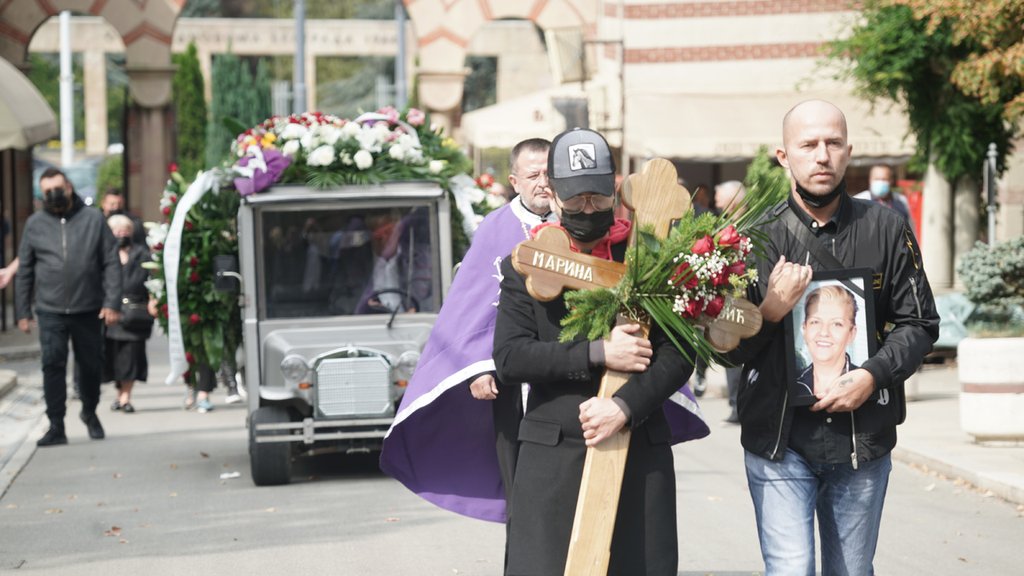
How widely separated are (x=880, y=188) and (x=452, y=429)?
857 cm

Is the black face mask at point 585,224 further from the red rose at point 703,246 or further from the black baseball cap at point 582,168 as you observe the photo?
the red rose at point 703,246

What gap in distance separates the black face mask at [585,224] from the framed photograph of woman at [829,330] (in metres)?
0.65

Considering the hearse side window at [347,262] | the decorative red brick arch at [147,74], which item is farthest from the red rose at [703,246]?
the decorative red brick arch at [147,74]

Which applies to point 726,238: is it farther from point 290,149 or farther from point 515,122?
point 515,122

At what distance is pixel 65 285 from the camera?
13.0 meters

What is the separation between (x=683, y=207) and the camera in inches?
186

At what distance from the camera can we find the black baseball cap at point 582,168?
15.1 feet

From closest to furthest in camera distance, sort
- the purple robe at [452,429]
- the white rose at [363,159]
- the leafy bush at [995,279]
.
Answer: the purple robe at [452,429] → the white rose at [363,159] → the leafy bush at [995,279]

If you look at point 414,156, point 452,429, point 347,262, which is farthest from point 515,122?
point 452,429

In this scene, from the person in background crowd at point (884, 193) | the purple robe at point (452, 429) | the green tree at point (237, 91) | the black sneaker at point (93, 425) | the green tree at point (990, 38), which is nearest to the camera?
the purple robe at point (452, 429)

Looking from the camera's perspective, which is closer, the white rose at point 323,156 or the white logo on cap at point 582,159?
the white logo on cap at point 582,159

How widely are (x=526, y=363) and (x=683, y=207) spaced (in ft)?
2.17

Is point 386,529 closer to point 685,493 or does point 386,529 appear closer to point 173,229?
point 685,493

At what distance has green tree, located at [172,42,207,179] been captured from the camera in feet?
170
